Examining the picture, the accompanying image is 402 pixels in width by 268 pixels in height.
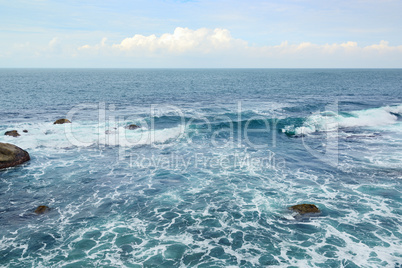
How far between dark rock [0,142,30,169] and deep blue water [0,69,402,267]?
3.35 feet

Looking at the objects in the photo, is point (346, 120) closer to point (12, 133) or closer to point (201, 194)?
point (201, 194)

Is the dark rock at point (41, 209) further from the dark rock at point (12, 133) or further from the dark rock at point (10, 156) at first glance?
the dark rock at point (12, 133)

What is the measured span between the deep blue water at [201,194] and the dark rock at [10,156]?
3.35 feet

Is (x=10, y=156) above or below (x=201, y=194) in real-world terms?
above

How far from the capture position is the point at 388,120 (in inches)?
Answer: 1811

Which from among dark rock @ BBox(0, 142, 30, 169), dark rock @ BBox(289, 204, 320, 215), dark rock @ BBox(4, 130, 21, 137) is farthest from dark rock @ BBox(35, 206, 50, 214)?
dark rock @ BBox(4, 130, 21, 137)

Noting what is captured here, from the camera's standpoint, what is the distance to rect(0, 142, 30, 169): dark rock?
25.6 meters

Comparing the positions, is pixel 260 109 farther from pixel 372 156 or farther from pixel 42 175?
pixel 42 175

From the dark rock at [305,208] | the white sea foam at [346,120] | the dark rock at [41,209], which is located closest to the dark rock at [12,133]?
the dark rock at [41,209]

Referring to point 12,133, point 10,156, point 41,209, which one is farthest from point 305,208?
point 12,133

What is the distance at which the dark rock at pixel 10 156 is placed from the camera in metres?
25.6

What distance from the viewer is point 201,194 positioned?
70.6 feet

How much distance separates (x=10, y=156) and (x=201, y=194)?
60.2 ft

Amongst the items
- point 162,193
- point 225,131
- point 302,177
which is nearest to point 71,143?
point 162,193
